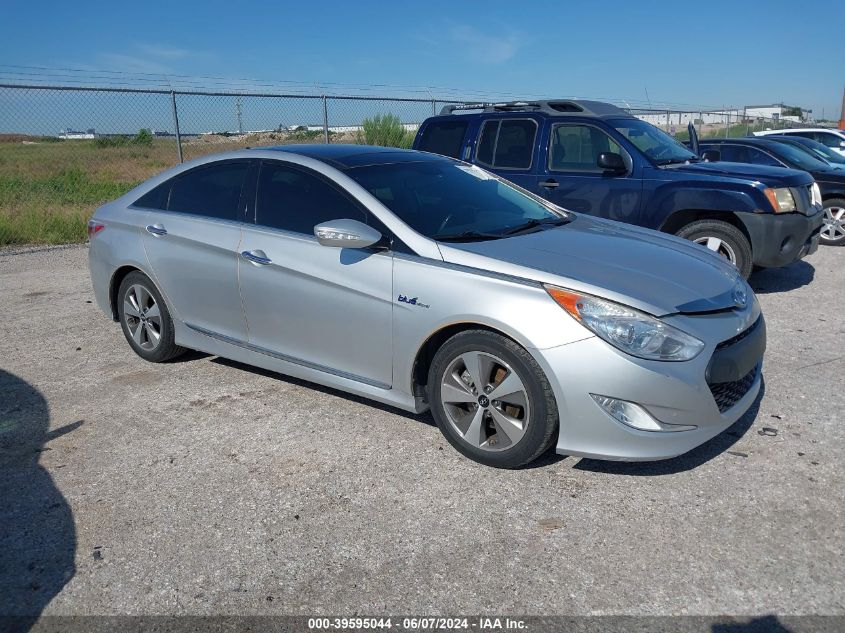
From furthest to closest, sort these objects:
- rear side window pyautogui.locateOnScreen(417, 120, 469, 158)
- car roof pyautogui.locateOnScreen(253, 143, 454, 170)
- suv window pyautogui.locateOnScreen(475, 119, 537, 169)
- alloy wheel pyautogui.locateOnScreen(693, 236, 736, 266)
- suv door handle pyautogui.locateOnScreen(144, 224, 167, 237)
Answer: rear side window pyautogui.locateOnScreen(417, 120, 469, 158) < suv window pyautogui.locateOnScreen(475, 119, 537, 169) < alloy wheel pyautogui.locateOnScreen(693, 236, 736, 266) < suv door handle pyautogui.locateOnScreen(144, 224, 167, 237) < car roof pyautogui.locateOnScreen(253, 143, 454, 170)

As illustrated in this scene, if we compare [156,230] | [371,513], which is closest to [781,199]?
[371,513]

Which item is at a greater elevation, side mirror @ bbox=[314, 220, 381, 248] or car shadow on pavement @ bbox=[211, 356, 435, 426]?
side mirror @ bbox=[314, 220, 381, 248]

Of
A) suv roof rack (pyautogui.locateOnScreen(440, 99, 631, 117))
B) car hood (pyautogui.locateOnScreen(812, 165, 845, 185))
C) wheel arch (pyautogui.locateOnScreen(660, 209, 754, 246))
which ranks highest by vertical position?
suv roof rack (pyautogui.locateOnScreen(440, 99, 631, 117))

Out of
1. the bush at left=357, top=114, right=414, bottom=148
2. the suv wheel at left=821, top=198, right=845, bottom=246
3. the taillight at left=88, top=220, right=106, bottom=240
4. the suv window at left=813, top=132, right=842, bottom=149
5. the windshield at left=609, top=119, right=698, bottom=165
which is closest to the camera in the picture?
the taillight at left=88, top=220, right=106, bottom=240

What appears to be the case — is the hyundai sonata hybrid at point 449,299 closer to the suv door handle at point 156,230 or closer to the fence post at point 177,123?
the suv door handle at point 156,230

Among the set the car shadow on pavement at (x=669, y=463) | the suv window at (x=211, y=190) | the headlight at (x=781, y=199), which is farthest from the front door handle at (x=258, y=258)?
the headlight at (x=781, y=199)

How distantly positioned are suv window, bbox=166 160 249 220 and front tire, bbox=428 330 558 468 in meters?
1.87

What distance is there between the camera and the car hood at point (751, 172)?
6.97m

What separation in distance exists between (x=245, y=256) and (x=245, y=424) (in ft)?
3.31

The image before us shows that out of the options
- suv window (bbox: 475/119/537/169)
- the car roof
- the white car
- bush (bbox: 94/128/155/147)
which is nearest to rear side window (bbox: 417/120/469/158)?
suv window (bbox: 475/119/537/169)

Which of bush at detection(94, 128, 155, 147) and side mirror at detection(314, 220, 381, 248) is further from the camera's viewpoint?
bush at detection(94, 128, 155, 147)

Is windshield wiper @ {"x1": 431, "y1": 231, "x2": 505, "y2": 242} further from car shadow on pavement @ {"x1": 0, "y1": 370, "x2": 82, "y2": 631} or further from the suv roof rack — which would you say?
the suv roof rack

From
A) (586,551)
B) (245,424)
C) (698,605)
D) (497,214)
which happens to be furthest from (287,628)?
(497,214)

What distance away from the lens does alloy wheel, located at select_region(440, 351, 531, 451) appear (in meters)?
3.44
